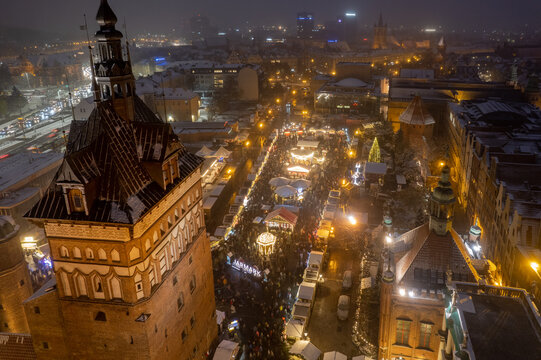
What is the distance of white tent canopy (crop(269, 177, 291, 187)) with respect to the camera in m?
44.5

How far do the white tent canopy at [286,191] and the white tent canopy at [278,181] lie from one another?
1378 mm

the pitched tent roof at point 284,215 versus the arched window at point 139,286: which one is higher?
the arched window at point 139,286

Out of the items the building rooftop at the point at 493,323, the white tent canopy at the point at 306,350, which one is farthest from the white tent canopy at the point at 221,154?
the building rooftop at the point at 493,323

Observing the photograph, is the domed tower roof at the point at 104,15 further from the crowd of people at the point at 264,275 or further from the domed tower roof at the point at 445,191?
the crowd of people at the point at 264,275

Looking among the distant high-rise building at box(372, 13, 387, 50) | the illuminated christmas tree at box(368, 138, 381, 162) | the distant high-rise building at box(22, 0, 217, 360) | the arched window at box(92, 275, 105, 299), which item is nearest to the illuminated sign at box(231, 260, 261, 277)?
the distant high-rise building at box(22, 0, 217, 360)

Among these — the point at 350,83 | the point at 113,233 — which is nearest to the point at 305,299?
the point at 113,233

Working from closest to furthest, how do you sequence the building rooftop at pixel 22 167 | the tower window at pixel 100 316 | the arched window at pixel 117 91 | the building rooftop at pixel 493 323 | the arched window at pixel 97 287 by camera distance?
1. the building rooftop at pixel 493 323
2. the arched window at pixel 97 287
3. the tower window at pixel 100 316
4. the arched window at pixel 117 91
5. the building rooftop at pixel 22 167

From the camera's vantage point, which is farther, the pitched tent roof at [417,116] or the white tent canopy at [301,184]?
the pitched tent roof at [417,116]

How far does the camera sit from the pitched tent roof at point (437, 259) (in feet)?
69.0

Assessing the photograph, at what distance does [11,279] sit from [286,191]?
24.9 m

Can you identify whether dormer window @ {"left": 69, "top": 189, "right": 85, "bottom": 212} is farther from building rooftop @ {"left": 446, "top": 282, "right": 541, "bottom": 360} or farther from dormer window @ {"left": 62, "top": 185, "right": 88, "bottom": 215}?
building rooftop @ {"left": 446, "top": 282, "right": 541, "bottom": 360}

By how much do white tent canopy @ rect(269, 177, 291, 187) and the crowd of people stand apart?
4.05 ft

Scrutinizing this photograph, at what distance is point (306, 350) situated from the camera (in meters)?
23.4

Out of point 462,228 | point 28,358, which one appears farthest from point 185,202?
point 462,228
